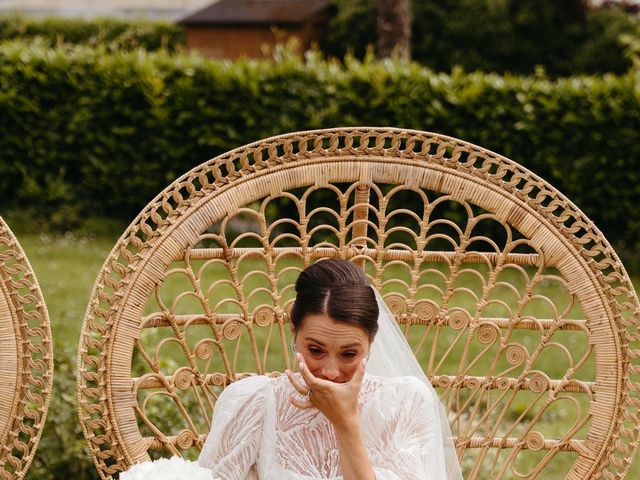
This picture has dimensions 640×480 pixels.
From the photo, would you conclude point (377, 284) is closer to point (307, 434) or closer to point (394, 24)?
point (307, 434)

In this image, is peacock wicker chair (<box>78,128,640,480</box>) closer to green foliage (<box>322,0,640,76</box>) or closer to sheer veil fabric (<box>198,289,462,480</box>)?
sheer veil fabric (<box>198,289,462,480</box>)

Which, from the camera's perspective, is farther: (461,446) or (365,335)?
(461,446)

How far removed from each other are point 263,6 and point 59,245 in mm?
9671

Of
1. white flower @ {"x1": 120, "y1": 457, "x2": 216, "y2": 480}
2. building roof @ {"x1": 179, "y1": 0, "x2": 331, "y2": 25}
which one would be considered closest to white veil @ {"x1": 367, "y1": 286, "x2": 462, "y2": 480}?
white flower @ {"x1": 120, "y1": 457, "x2": 216, "y2": 480}

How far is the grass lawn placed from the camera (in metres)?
3.22

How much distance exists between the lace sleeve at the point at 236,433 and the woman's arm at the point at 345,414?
0.84ft

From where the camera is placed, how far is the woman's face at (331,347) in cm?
209

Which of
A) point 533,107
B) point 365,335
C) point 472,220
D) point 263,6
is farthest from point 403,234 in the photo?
point 263,6

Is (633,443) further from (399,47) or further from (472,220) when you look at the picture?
(399,47)

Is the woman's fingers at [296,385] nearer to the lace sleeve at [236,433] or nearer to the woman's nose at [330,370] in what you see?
the woman's nose at [330,370]

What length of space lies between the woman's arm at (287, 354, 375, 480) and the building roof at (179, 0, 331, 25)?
42.4ft

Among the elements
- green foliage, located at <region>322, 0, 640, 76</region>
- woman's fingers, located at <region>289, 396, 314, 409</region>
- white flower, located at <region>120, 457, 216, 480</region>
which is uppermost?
green foliage, located at <region>322, 0, 640, 76</region>

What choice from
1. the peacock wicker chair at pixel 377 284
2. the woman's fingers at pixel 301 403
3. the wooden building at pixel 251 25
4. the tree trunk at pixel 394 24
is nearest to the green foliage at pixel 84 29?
the wooden building at pixel 251 25

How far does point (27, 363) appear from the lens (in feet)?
7.20
